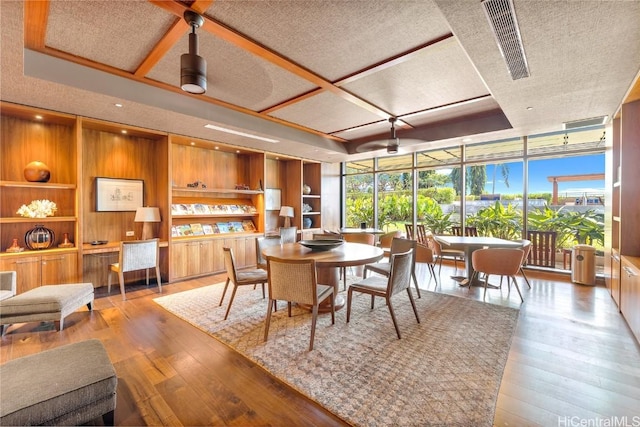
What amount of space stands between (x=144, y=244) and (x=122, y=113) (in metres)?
1.84

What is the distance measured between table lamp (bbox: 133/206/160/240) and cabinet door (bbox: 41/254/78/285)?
3.16 ft

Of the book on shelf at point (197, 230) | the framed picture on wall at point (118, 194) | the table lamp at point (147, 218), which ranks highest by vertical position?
the framed picture on wall at point (118, 194)

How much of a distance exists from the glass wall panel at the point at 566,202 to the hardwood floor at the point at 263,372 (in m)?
2.00

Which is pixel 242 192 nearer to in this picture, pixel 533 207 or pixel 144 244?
pixel 144 244

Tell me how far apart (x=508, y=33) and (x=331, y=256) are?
2.46 meters

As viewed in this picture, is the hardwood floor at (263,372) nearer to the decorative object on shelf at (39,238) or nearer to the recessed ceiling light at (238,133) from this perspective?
the decorative object on shelf at (39,238)

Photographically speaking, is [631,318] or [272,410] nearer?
[272,410]

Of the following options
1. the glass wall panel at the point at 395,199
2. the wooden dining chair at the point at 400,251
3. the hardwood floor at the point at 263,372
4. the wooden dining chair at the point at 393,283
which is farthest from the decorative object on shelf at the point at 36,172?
the glass wall panel at the point at 395,199

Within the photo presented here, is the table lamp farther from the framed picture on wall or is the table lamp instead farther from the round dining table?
the round dining table

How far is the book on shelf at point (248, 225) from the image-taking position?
6.33m

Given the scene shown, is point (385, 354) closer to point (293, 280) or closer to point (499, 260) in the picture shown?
point (293, 280)

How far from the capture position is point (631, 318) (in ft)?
9.37

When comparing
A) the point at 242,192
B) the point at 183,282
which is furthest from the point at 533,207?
the point at 183,282

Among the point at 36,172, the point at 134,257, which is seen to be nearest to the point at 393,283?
the point at 134,257
